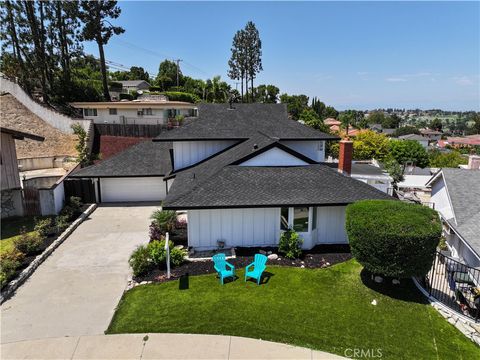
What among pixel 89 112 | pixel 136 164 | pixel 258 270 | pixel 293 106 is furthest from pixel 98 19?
pixel 293 106

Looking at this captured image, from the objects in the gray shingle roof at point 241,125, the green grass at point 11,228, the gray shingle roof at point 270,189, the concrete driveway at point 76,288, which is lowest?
the concrete driveway at point 76,288

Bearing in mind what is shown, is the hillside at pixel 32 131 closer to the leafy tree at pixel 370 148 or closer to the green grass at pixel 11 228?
the green grass at pixel 11 228

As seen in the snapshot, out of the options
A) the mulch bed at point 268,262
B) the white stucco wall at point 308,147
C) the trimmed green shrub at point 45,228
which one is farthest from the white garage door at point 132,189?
the mulch bed at point 268,262

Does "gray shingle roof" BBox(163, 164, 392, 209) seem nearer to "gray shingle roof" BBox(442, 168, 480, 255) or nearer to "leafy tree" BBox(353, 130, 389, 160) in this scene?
"gray shingle roof" BBox(442, 168, 480, 255)

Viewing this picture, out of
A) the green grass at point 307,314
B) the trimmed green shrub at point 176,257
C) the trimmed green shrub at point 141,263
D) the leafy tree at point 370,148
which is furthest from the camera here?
the leafy tree at point 370,148

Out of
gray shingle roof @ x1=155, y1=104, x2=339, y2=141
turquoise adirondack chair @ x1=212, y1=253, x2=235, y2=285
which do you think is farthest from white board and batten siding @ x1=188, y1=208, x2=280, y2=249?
gray shingle roof @ x1=155, y1=104, x2=339, y2=141
